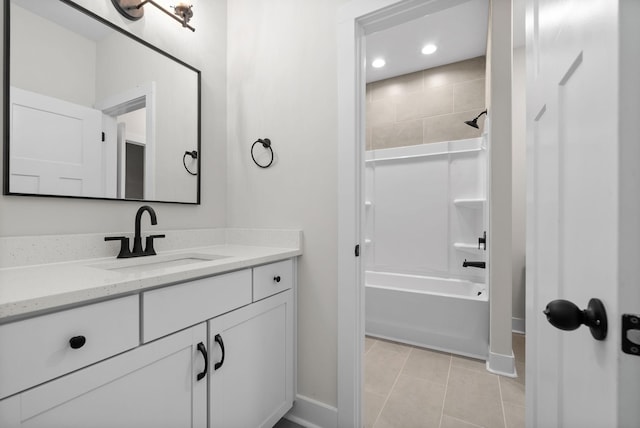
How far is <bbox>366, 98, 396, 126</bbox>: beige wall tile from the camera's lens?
3.47m

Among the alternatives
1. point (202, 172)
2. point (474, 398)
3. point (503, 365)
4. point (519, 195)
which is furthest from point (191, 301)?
point (519, 195)

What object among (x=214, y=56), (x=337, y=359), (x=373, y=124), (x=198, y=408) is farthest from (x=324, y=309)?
(x=373, y=124)

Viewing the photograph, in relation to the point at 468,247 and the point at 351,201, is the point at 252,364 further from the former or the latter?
the point at 468,247

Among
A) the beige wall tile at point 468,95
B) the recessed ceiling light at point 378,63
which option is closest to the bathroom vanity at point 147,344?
the recessed ceiling light at point 378,63

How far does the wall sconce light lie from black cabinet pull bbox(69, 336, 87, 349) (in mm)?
1419

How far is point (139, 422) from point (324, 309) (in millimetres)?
857

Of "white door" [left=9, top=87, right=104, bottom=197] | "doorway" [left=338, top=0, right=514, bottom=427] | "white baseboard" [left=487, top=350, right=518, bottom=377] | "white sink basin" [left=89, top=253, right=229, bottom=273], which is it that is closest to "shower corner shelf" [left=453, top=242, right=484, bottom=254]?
"white baseboard" [left=487, top=350, right=518, bottom=377]

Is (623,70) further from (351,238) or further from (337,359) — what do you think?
(337,359)

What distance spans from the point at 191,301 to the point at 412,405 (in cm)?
142

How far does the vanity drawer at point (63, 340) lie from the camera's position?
0.62 metres

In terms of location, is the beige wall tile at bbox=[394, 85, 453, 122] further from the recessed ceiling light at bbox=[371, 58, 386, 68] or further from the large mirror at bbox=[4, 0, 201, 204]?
the large mirror at bbox=[4, 0, 201, 204]

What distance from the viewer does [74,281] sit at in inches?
31.6

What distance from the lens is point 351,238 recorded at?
4.61 feet

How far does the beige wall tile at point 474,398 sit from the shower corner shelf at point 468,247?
1.18 metres
